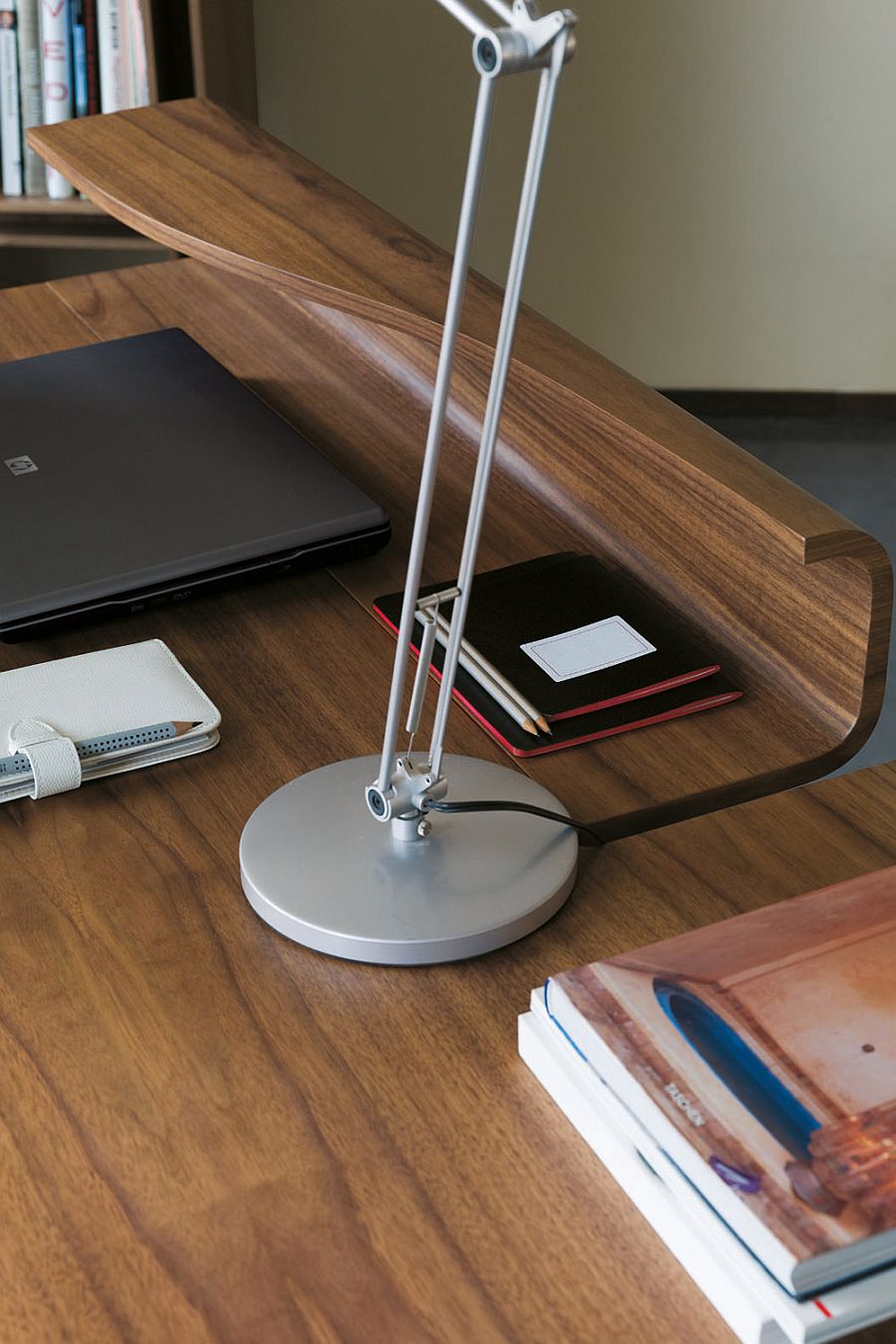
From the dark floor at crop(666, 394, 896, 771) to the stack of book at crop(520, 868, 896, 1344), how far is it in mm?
2208

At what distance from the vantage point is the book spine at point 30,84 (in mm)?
2477

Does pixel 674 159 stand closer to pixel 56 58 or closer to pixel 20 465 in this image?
pixel 56 58

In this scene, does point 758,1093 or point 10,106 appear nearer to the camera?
point 758,1093

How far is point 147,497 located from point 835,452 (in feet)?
8.15

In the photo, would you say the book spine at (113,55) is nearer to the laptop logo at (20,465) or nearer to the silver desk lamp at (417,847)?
the laptop logo at (20,465)

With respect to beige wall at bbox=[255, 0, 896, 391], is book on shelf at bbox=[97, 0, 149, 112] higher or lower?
higher

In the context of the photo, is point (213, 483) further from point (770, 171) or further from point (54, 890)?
point (770, 171)

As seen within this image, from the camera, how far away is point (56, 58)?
2.50 meters

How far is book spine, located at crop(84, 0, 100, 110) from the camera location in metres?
2.47

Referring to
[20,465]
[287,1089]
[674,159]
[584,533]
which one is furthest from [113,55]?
[287,1089]

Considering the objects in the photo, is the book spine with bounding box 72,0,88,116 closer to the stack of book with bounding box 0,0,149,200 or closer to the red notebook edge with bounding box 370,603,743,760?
the stack of book with bounding box 0,0,149,200

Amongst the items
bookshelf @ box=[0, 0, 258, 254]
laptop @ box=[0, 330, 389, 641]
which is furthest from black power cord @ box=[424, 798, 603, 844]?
bookshelf @ box=[0, 0, 258, 254]

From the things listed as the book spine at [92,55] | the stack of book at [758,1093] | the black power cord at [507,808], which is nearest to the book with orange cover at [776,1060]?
the stack of book at [758,1093]

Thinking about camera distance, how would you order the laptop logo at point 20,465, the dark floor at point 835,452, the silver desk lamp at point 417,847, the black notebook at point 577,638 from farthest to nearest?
1. the dark floor at point 835,452
2. the laptop logo at point 20,465
3. the black notebook at point 577,638
4. the silver desk lamp at point 417,847
